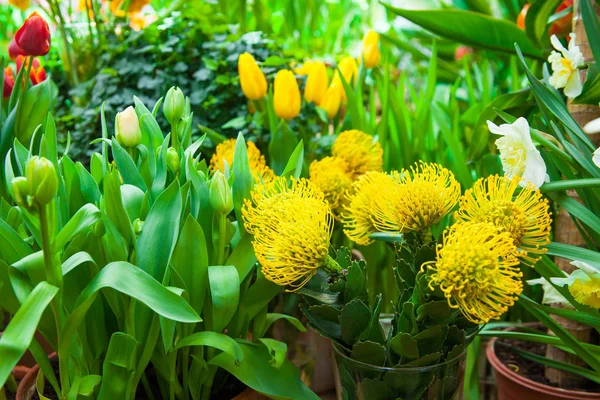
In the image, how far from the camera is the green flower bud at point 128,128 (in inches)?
25.8

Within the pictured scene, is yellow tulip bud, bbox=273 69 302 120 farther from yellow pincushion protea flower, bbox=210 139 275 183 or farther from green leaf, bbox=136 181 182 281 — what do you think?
green leaf, bbox=136 181 182 281

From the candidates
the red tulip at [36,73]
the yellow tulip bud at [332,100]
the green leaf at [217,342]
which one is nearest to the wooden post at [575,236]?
the yellow tulip bud at [332,100]

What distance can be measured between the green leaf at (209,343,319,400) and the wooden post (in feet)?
1.21

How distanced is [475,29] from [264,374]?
742mm

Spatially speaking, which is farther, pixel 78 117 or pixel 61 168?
pixel 78 117

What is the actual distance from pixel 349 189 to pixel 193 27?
0.52 m

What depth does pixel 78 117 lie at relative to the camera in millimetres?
1060

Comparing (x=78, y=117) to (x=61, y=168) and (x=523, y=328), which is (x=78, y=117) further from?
(x=523, y=328)

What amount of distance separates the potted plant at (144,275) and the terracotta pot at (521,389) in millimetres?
312

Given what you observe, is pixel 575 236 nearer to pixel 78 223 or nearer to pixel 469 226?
Result: pixel 469 226

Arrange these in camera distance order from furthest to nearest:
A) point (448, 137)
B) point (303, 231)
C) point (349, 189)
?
1. point (448, 137)
2. point (349, 189)
3. point (303, 231)

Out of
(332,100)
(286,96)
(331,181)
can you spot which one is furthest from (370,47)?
(331,181)

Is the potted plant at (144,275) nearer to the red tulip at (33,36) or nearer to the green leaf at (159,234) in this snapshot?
the green leaf at (159,234)

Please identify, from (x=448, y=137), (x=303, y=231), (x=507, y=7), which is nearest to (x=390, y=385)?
(x=303, y=231)
